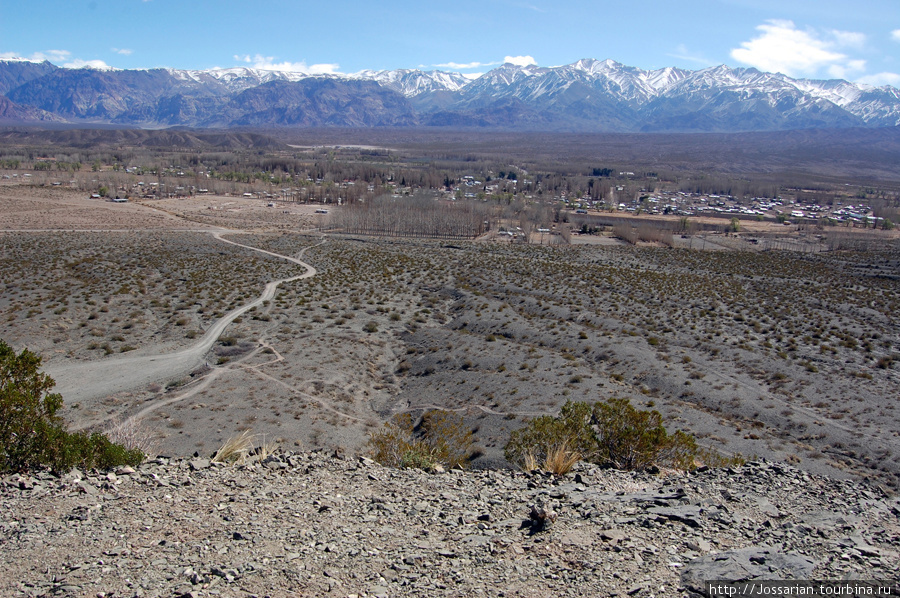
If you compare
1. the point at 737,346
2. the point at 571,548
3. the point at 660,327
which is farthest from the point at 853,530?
the point at 660,327

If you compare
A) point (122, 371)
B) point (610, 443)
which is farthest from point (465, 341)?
point (610, 443)

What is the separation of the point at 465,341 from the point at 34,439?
2655 cm

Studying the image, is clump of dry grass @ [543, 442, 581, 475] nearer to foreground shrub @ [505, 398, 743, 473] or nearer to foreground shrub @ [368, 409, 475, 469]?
foreground shrub @ [505, 398, 743, 473]

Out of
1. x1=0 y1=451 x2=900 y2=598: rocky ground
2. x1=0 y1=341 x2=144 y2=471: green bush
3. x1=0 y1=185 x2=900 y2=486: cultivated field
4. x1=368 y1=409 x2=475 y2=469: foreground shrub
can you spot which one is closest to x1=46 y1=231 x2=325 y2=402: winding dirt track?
x1=0 y1=185 x2=900 y2=486: cultivated field

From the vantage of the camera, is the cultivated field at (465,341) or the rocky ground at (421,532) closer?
the rocky ground at (421,532)

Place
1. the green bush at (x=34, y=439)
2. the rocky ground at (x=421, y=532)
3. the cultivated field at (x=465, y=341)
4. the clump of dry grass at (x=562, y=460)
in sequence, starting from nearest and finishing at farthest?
the rocky ground at (x=421, y=532) → the green bush at (x=34, y=439) → the clump of dry grass at (x=562, y=460) → the cultivated field at (x=465, y=341)

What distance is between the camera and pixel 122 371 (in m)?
30.0

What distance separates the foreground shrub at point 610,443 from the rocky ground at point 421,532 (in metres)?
1.99

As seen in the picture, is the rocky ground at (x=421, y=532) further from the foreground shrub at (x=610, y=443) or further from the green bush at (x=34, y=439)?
the foreground shrub at (x=610, y=443)

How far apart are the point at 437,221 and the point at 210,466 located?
312 ft

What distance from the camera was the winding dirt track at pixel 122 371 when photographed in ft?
89.3

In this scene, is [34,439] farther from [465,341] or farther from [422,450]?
[465,341]

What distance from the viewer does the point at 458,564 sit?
881cm

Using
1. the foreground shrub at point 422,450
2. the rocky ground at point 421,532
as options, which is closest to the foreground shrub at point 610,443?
the rocky ground at point 421,532
